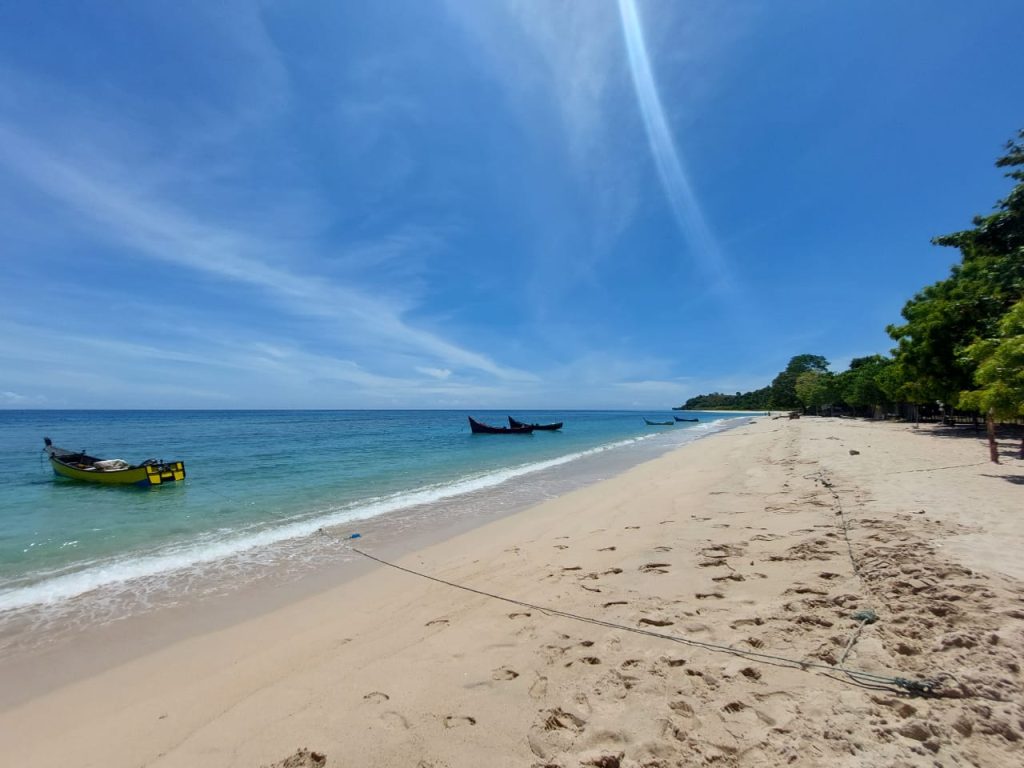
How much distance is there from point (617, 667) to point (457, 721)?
135cm

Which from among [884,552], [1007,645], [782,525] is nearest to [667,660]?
[1007,645]

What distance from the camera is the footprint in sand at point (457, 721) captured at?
311 cm

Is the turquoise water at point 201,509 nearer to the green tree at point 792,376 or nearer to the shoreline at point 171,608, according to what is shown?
the shoreline at point 171,608

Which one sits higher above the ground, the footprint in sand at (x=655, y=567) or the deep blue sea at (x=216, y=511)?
the footprint in sand at (x=655, y=567)

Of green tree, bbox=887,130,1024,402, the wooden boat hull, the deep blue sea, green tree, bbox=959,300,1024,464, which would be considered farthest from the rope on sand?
green tree, bbox=887,130,1024,402

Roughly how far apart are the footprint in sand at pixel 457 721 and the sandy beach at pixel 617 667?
1 cm

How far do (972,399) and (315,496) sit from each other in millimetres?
20581

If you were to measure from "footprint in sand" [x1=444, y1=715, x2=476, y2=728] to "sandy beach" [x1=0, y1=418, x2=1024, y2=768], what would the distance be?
15 millimetres

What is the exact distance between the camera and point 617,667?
358 cm

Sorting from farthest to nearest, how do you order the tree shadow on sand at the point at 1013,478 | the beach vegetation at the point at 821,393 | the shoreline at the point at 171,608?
the beach vegetation at the point at 821,393, the tree shadow on sand at the point at 1013,478, the shoreline at the point at 171,608

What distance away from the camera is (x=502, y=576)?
6379mm

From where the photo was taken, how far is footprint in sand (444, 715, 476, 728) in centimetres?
311

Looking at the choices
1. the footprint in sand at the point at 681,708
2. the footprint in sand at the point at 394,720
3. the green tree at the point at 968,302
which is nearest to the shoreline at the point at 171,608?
the footprint in sand at the point at 394,720

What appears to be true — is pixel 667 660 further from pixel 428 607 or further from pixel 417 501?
pixel 417 501
